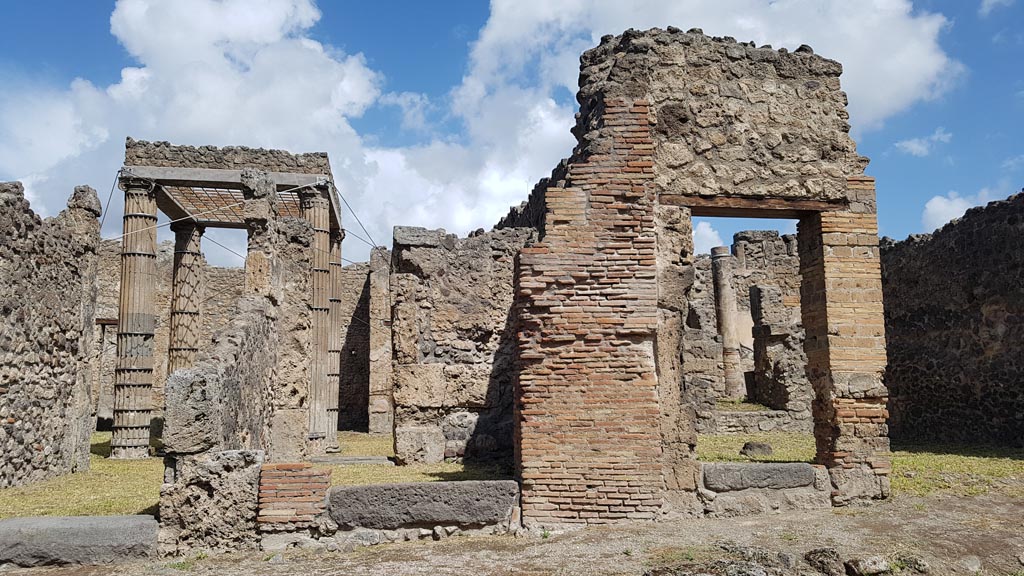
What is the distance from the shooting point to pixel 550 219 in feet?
23.0

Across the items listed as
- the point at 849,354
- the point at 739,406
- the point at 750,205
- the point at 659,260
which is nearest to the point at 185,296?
the point at 659,260

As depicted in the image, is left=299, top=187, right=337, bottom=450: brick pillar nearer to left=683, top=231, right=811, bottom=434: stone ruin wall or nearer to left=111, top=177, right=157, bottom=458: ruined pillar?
left=111, top=177, right=157, bottom=458: ruined pillar

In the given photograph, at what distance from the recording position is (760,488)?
714 centimetres

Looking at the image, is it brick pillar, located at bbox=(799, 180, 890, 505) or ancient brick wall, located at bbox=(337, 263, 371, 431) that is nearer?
brick pillar, located at bbox=(799, 180, 890, 505)

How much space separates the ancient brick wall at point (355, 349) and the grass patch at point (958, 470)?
1559 cm

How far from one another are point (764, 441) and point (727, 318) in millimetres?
8907

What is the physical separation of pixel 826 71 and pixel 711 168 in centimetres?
181

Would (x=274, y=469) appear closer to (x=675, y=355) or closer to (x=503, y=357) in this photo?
(x=675, y=355)

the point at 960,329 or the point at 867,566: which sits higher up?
the point at 960,329

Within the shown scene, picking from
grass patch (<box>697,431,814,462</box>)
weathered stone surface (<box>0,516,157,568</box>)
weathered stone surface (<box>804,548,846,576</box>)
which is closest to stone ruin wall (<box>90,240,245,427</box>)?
grass patch (<box>697,431,814,462</box>)

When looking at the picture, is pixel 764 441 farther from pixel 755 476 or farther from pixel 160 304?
pixel 160 304

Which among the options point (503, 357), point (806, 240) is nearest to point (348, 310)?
point (503, 357)

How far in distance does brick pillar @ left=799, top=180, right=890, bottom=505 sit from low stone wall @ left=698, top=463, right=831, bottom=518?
0.25 metres

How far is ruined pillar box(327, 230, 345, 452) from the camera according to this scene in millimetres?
15547
